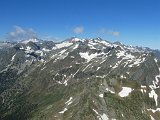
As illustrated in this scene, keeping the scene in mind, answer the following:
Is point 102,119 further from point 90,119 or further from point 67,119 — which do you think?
point 67,119

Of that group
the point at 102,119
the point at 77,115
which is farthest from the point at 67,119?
the point at 102,119

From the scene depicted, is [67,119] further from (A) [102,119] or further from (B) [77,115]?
(A) [102,119]

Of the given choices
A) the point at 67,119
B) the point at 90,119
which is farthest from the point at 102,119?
the point at 67,119
